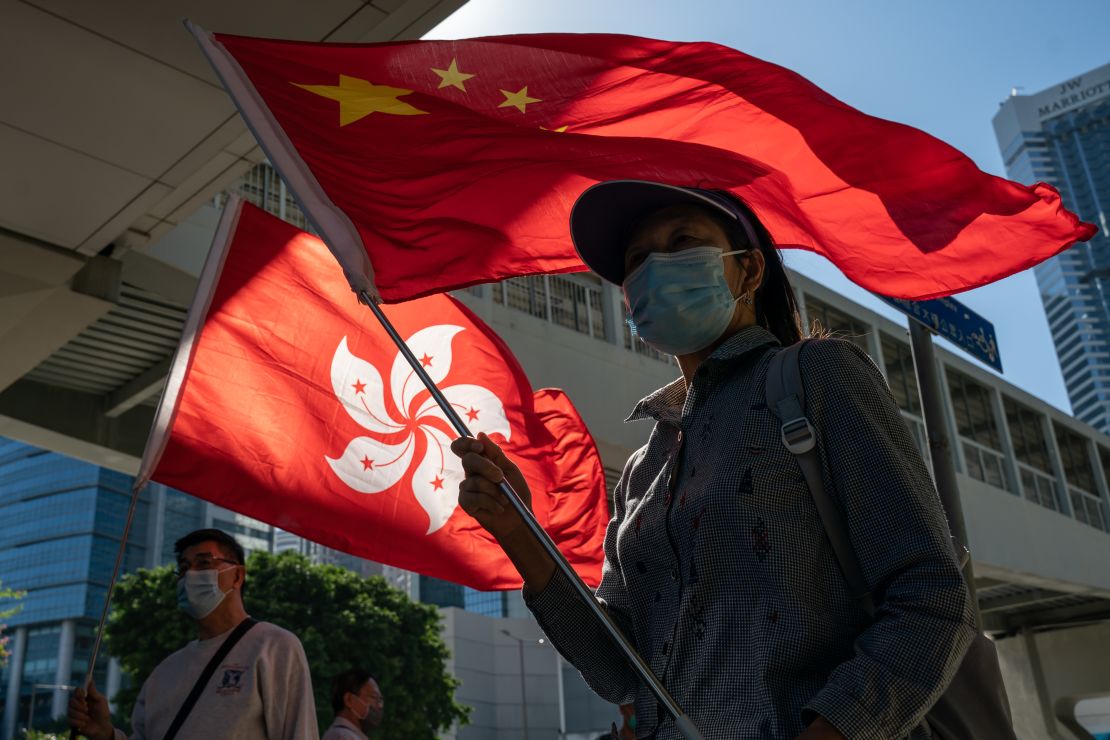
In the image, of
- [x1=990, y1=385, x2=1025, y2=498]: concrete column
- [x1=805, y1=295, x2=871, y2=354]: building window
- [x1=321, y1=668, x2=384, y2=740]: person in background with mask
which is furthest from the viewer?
[x1=990, y1=385, x2=1025, y2=498]: concrete column

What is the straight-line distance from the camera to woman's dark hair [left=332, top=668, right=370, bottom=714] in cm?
671

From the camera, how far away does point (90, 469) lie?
9188cm

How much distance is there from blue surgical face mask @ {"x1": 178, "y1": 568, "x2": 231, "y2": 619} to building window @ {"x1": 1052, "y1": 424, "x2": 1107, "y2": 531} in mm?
24285

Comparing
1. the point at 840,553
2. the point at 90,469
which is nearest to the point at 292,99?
the point at 840,553

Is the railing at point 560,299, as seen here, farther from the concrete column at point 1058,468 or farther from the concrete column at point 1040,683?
the concrete column at point 1058,468

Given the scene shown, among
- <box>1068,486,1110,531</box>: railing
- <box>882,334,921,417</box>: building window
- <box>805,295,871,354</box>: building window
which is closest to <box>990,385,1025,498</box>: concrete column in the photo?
<box>882,334,921,417</box>: building window

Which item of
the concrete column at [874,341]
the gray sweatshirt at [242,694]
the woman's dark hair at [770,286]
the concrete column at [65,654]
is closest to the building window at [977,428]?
the concrete column at [874,341]

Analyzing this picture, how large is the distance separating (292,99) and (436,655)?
97.3 feet

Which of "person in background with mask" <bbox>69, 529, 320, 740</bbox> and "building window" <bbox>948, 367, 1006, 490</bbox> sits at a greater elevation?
"building window" <bbox>948, 367, 1006, 490</bbox>

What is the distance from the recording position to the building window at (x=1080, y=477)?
2592cm

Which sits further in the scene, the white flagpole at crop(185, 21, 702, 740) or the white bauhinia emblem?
the white bauhinia emblem

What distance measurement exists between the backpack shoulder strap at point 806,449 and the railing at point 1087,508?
26.0 metres

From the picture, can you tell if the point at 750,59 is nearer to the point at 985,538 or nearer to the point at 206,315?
the point at 206,315

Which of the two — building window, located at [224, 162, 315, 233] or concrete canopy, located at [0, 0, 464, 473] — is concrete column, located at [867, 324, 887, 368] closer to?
building window, located at [224, 162, 315, 233]
